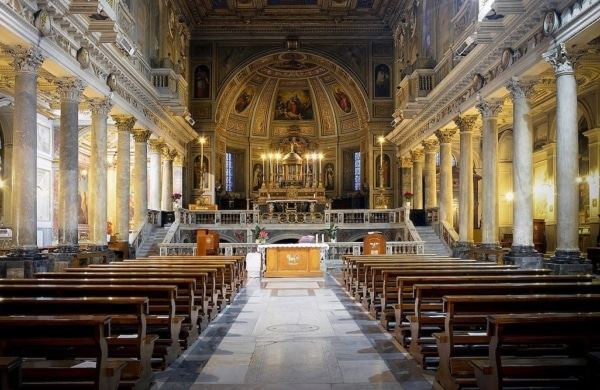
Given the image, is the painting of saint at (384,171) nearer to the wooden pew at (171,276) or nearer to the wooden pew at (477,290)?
the wooden pew at (171,276)

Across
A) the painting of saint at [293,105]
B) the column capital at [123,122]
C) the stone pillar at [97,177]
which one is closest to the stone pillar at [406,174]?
the painting of saint at [293,105]

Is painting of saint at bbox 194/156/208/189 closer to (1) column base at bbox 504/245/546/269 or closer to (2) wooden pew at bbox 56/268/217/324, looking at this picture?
(1) column base at bbox 504/245/546/269

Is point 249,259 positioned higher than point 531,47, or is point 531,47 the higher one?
point 531,47

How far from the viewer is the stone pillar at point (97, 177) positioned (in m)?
20.7

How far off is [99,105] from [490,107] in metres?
12.8

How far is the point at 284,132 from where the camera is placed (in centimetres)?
4234

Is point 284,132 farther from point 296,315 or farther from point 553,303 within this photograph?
point 553,303

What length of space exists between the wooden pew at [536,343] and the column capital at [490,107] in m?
16.2

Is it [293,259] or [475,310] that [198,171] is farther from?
[475,310]

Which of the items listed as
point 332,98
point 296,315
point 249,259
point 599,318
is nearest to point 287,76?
point 332,98

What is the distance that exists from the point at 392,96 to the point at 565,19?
2247 centimetres

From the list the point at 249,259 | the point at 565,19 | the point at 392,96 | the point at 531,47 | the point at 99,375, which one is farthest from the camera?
the point at 392,96

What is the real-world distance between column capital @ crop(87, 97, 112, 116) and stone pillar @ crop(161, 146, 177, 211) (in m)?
10.9

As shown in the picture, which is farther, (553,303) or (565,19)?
(565,19)
